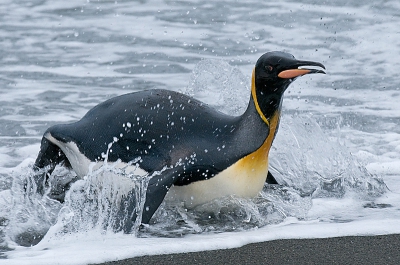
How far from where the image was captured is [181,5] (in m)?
11.2

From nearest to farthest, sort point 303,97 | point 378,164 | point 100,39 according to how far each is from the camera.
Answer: point 378,164 < point 303,97 < point 100,39

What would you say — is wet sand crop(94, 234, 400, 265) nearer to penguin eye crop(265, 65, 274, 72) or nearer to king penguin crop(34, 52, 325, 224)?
king penguin crop(34, 52, 325, 224)

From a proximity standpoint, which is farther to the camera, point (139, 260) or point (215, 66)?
point (215, 66)

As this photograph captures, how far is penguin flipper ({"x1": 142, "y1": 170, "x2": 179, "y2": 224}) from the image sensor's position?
4234 mm

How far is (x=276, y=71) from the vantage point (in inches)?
169

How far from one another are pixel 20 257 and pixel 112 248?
0.41 m

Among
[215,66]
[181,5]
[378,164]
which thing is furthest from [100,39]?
[378,164]

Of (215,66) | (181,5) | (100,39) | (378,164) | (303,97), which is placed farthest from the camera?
(181,5)

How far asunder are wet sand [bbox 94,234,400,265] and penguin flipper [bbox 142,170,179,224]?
1.42 feet

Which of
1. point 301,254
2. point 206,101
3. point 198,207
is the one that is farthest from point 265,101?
point 206,101

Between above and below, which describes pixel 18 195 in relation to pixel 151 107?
below

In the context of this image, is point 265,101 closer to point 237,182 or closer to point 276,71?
point 276,71

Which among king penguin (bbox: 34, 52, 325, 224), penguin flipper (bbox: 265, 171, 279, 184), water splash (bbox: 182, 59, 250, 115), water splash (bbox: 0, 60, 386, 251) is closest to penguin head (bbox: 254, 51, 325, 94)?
king penguin (bbox: 34, 52, 325, 224)

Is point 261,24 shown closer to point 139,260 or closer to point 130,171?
point 130,171
